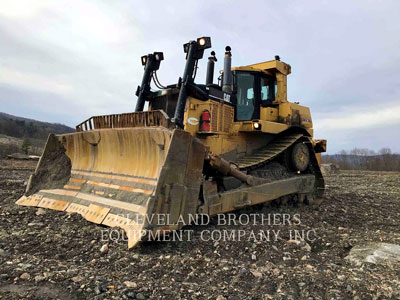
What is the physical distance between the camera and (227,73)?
5941 millimetres

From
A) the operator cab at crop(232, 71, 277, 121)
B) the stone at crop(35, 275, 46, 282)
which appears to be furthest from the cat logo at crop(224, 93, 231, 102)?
the stone at crop(35, 275, 46, 282)

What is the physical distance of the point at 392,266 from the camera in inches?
137

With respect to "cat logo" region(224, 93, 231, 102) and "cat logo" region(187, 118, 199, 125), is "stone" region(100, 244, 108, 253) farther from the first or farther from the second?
"cat logo" region(224, 93, 231, 102)

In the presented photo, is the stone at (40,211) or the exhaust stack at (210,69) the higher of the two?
the exhaust stack at (210,69)

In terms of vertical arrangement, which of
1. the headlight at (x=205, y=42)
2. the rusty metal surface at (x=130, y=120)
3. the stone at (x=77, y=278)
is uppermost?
the headlight at (x=205, y=42)

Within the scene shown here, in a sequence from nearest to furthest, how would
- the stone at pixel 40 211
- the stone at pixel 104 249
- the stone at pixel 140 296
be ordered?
the stone at pixel 140 296, the stone at pixel 104 249, the stone at pixel 40 211

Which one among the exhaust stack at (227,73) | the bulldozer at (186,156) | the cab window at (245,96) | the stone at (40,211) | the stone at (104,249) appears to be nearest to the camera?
the stone at (104,249)

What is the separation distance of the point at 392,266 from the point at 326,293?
122cm

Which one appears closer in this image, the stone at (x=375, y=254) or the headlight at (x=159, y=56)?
the stone at (x=375, y=254)

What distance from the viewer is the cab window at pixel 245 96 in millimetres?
6441

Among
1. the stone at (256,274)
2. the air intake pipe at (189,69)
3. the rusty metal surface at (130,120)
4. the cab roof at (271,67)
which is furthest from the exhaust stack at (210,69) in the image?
the stone at (256,274)

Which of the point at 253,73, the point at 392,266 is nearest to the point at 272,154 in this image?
the point at 253,73

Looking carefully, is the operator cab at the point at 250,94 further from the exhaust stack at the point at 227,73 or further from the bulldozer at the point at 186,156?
the exhaust stack at the point at 227,73

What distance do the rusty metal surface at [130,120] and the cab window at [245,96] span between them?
236 cm
